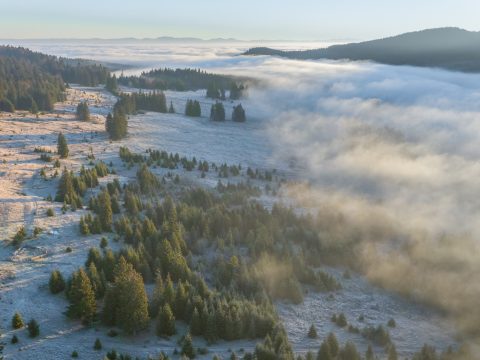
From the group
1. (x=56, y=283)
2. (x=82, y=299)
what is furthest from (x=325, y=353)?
(x=56, y=283)

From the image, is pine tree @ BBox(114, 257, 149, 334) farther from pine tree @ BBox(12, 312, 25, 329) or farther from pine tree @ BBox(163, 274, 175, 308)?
pine tree @ BBox(12, 312, 25, 329)

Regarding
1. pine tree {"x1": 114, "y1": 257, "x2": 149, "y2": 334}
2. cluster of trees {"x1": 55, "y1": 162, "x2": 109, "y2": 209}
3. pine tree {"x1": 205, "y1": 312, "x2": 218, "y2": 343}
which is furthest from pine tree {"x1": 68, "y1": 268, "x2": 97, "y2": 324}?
cluster of trees {"x1": 55, "y1": 162, "x2": 109, "y2": 209}

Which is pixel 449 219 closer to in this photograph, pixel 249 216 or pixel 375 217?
pixel 375 217

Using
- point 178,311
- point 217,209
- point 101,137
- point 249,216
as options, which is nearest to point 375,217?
point 249,216

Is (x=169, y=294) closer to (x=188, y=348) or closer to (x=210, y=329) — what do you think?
(x=210, y=329)

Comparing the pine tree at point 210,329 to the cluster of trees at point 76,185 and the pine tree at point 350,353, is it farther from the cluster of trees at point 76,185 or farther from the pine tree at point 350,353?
the cluster of trees at point 76,185

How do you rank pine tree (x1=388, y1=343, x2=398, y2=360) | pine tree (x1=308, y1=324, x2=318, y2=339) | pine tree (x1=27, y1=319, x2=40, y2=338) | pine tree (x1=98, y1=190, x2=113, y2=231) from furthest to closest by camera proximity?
pine tree (x1=98, y1=190, x2=113, y2=231) < pine tree (x1=308, y1=324, x2=318, y2=339) < pine tree (x1=388, y1=343, x2=398, y2=360) < pine tree (x1=27, y1=319, x2=40, y2=338)
